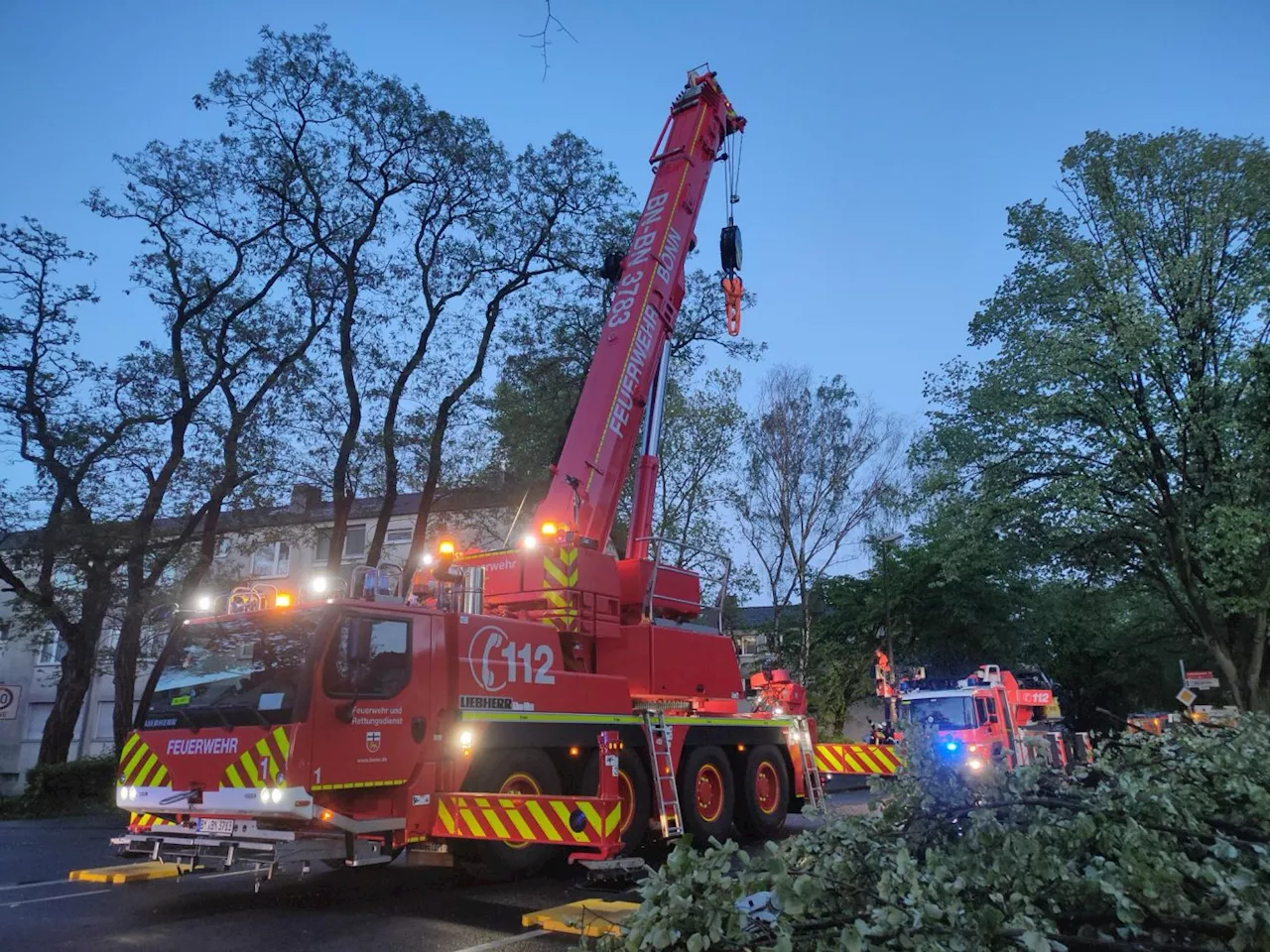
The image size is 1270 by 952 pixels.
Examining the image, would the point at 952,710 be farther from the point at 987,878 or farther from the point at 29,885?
the point at 987,878

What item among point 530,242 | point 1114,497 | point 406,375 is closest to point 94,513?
point 406,375

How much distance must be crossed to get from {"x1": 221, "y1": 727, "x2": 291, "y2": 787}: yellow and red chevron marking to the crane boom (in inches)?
145

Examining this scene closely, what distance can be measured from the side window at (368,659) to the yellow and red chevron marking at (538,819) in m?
1.17

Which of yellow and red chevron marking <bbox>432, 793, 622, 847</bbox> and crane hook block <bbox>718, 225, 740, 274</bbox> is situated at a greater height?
crane hook block <bbox>718, 225, 740, 274</bbox>

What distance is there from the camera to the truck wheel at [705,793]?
32.1ft

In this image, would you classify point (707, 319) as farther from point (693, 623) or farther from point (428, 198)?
point (693, 623)

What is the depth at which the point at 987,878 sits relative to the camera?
2939 millimetres

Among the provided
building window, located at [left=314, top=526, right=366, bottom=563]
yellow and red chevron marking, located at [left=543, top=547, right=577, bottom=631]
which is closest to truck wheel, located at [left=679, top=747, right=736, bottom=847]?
yellow and red chevron marking, located at [left=543, top=547, right=577, bottom=631]

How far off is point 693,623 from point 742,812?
237cm

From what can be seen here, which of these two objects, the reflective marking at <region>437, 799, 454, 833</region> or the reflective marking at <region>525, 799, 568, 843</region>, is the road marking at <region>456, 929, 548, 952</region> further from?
the reflective marking at <region>437, 799, 454, 833</region>

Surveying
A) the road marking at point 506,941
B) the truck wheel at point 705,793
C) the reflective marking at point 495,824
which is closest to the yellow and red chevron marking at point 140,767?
the reflective marking at point 495,824

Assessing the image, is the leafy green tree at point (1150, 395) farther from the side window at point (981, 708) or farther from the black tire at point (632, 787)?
the black tire at point (632, 787)

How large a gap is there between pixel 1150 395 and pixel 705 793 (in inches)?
577

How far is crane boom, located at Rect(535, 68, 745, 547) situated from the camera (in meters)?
10.1
